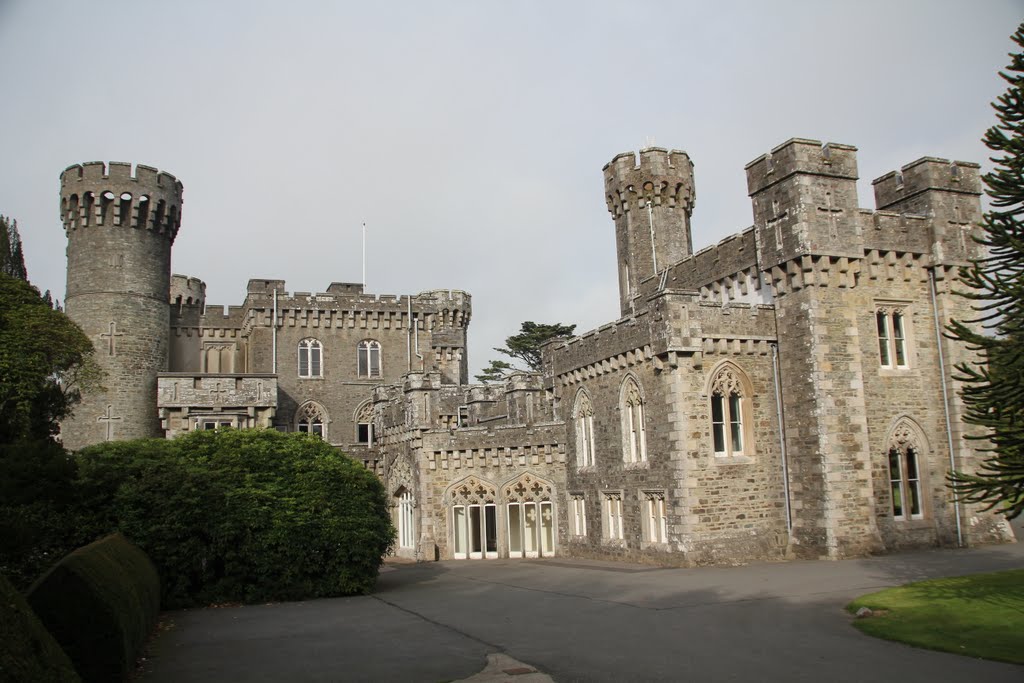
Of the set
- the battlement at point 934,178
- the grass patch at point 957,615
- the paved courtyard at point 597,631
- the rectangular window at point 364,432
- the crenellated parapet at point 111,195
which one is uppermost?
the crenellated parapet at point 111,195

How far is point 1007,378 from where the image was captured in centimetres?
1158

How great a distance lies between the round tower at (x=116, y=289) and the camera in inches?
1518

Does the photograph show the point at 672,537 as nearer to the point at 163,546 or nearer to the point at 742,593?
the point at 742,593

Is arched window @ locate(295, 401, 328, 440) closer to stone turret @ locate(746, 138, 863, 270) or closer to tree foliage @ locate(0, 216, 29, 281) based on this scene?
tree foliage @ locate(0, 216, 29, 281)

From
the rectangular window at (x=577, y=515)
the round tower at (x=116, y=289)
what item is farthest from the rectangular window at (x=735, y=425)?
the round tower at (x=116, y=289)

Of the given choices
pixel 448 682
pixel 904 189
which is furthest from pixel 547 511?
pixel 448 682

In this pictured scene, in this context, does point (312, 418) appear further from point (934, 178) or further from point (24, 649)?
point (24, 649)

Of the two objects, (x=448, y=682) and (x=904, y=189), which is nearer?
(x=448, y=682)

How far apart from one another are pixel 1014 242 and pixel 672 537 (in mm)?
13430

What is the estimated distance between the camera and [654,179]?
105ft

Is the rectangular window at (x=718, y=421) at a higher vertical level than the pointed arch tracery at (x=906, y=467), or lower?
higher

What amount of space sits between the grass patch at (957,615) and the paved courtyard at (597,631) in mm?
363

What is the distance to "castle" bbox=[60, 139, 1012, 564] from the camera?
23.5 meters

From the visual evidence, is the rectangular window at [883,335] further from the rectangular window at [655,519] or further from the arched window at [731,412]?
the rectangular window at [655,519]
